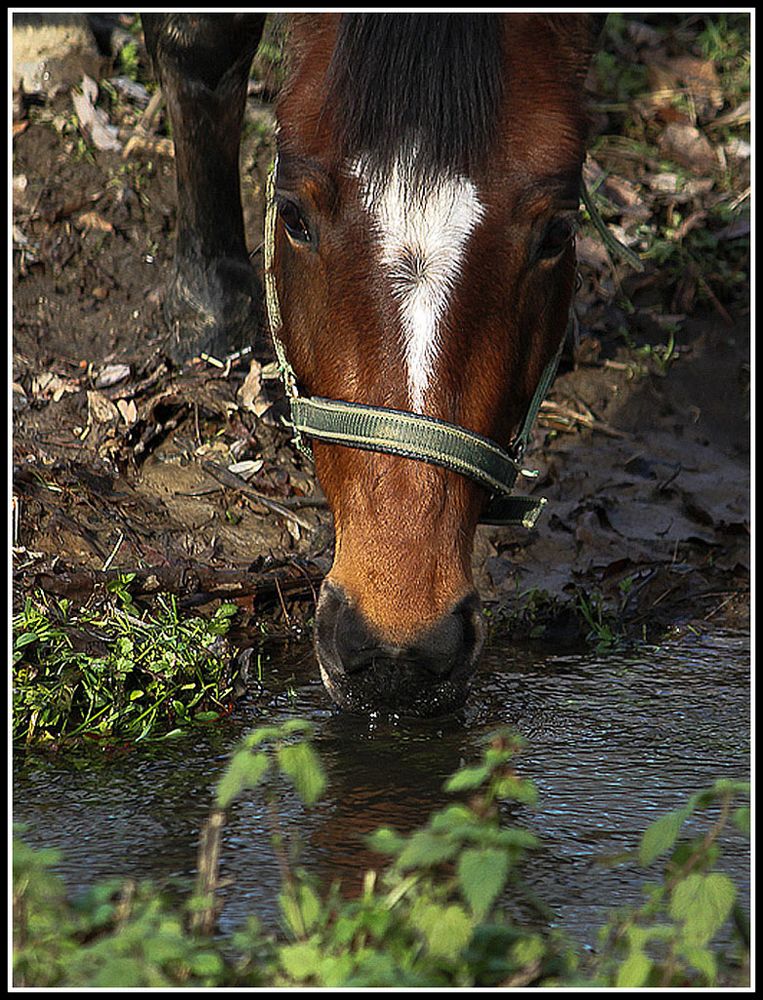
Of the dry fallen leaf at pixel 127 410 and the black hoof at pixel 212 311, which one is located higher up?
the black hoof at pixel 212 311

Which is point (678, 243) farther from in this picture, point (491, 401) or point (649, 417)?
point (491, 401)

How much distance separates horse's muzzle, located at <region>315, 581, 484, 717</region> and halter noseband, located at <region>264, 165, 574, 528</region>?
0.27m

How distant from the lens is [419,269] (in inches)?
110

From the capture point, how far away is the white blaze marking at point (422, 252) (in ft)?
9.12

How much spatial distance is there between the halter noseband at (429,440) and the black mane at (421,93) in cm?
47

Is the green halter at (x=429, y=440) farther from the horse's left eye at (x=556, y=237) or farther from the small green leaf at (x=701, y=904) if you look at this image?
the small green leaf at (x=701, y=904)

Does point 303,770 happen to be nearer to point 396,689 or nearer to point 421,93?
point 396,689

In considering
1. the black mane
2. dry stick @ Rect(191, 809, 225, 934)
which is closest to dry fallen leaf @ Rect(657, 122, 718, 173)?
the black mane

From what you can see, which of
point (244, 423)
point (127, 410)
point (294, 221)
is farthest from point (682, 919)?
point (127, 410)

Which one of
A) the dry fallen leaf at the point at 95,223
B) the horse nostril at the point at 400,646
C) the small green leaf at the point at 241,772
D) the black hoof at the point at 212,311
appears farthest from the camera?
the dry fallen leaf at the point at 95,223

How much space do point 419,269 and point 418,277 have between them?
16 millimetres

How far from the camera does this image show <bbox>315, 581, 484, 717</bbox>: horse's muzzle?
2.72 metres

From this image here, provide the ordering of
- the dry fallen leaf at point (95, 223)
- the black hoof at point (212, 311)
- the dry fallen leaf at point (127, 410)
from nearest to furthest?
1. the dry fallen leaf at point (127, 410)
2. the black hoof at point (212, 311)
3. the dry fallen leaf at point (95, 223)

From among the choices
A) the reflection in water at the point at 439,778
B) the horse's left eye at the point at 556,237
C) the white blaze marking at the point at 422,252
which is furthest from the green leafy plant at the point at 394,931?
the horse's left eye at the point at 556,237
